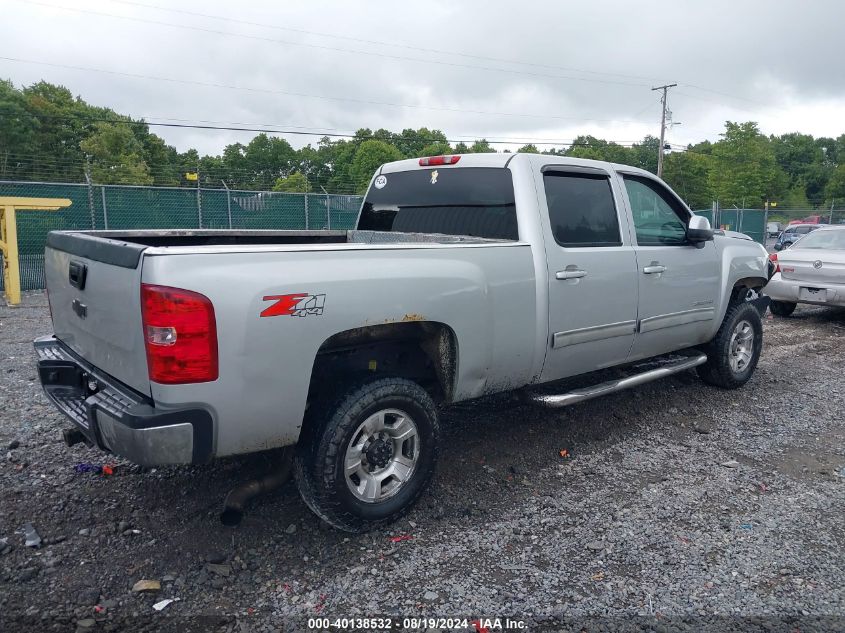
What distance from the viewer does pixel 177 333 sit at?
256 centimetres

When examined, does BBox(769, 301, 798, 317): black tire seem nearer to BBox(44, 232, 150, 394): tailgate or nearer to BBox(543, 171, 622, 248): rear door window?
BBox(543, 171, 622, 248): rear door window

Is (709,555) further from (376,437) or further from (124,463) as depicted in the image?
(124,463)

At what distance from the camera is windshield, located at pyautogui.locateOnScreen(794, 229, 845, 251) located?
957cm

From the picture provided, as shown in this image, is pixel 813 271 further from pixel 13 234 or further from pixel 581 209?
pixel 13 234

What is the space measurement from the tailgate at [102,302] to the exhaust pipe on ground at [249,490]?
0.81m

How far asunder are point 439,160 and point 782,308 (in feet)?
26.9

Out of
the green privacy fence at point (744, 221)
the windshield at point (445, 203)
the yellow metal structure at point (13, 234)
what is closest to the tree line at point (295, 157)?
the green privacy fence at point (744, 221)

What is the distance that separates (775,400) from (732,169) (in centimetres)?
6960

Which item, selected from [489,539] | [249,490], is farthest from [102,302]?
[489,539]

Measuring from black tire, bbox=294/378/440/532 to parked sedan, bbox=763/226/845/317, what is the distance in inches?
296

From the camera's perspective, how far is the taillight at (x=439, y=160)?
4.55 m

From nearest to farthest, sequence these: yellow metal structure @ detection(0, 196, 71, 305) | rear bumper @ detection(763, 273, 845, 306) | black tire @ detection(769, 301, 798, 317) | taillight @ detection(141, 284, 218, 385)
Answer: taillight @ detection(141, 284, 218, 385) < rear bumper @ detection(763, 273, 845, 306) < yellow metal structure @ detection(0, 196, 71, 305) < black tire @ detection(769, 301, 798, 317)

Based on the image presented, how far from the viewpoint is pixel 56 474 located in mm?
3910

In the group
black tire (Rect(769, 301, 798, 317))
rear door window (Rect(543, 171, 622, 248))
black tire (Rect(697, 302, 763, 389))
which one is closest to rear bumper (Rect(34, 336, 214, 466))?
rear door window (Rect(543, 171, 622, 248))
